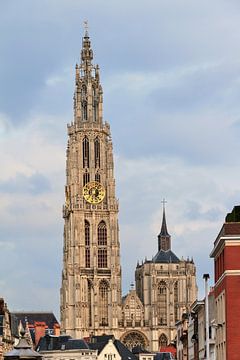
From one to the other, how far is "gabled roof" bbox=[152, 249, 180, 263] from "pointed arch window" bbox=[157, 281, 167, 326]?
458cm

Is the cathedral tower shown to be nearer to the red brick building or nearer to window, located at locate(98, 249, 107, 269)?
window, located at locate(98, 249, 107, 269)

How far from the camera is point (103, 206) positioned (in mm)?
183125

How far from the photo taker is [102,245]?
180375 mm

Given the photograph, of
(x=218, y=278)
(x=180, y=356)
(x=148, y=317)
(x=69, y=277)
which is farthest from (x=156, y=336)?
(x=218, y=278)

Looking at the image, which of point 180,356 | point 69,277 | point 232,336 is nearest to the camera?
point 232,336

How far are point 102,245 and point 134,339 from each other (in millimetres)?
15775

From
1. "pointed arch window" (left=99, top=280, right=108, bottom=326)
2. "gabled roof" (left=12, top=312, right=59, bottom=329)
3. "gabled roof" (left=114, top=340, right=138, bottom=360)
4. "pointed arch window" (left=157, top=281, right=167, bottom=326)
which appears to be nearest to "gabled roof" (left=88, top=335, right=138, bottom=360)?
"gabled roof" (left=114, top=340, right=138, bottom=360)

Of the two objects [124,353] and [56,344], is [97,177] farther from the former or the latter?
[56,344]

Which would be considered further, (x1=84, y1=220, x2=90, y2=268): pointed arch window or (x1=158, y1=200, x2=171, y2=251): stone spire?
(x1=158, y1=200, x2=171, y2=251): stone spire

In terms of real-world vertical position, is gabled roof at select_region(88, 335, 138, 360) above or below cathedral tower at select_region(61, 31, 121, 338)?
below

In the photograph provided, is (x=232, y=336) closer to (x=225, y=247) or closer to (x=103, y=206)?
(x=225, y=247)

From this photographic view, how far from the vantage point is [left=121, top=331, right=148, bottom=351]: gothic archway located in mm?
180875

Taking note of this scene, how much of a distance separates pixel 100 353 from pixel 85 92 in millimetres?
59599

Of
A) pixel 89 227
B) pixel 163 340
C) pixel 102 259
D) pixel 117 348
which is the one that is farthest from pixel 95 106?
pixel 117 348
